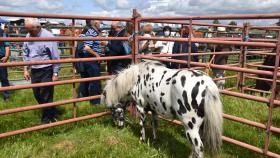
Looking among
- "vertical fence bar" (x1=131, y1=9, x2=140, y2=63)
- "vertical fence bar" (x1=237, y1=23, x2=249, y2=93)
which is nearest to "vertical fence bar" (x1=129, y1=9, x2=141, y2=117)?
"vertical fence bar" (x1=131, y1=9, x2=140, y2=63)

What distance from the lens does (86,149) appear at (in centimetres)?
446

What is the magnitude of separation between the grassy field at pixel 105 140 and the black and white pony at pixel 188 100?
45 centimetres

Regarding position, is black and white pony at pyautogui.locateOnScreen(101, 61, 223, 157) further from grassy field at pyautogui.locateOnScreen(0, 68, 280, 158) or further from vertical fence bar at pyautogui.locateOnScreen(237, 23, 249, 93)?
vertical fence bar at pyautogui.locateOnScreen(237, 23, 249, 93)

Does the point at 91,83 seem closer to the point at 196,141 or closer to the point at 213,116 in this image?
the point at 196,141

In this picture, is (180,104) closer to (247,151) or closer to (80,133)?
(247,151)

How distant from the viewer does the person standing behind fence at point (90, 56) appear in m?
6.29

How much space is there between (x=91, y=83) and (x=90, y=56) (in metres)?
0.74

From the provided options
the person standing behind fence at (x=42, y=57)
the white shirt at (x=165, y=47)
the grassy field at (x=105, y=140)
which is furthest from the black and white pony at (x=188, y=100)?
the white shirt at (x=165, y=47)

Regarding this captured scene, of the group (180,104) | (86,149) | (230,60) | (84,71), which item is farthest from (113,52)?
(230,60)

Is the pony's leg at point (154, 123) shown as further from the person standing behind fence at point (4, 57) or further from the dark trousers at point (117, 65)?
the person standing behind fence at point (4, 57)

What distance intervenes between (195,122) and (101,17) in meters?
2.35

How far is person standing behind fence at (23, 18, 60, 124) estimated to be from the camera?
504 cm

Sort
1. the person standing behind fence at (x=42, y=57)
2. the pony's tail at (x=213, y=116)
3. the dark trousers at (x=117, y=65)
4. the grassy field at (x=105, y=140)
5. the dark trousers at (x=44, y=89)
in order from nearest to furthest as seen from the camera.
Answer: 1. the pony's tail at (x=213, y=116)
2. the grassy field at (x=105, y=140)
3. the person standing behind fence at (x=42, y=57)
4. the dark trousers at (x=44, y=89)
5. the dark trousers at (x=117, y=65)

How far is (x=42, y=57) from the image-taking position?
5199mm
